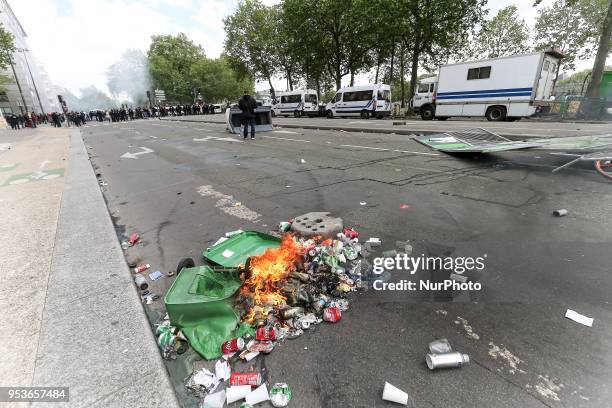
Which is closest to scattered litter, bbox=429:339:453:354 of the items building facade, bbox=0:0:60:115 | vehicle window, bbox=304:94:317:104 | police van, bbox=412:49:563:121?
police van, bbox=412:49:563:121

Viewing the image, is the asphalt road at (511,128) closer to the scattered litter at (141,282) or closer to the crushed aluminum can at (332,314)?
the crushed aluminum can at (332,314)

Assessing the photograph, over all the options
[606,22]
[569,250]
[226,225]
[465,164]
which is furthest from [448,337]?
[606,22]

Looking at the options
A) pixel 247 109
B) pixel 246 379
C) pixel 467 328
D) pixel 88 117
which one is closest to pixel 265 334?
pixel 246 379

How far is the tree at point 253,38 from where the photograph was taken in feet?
142

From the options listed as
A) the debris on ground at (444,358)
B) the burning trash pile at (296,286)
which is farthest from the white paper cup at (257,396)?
the debris on ground at (444,358)

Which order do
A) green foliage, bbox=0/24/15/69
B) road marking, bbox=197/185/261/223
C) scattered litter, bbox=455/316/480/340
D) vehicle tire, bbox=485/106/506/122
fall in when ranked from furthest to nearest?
green foliage, bbox=0/24/15/69 → vehicle tire, bbox=485/106/506/122 → road marking, bbox=197/185/261/223 → scattered litter, bbox=455/316/480/340

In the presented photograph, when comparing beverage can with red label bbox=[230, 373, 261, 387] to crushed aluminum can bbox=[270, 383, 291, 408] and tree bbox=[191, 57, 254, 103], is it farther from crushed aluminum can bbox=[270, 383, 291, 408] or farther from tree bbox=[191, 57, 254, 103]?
tree bbox=[191, 57, 254, 103]

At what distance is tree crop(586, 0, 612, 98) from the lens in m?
17.8

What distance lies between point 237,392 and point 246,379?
0.26ft

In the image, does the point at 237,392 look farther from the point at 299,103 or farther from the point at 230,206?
the point at 299,103

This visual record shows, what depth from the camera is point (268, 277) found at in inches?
97.3

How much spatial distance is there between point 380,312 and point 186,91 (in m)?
76.4

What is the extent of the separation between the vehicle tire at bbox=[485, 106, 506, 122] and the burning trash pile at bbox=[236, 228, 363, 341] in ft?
60.6

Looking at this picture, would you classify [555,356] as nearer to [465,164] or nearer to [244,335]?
[244,335]
